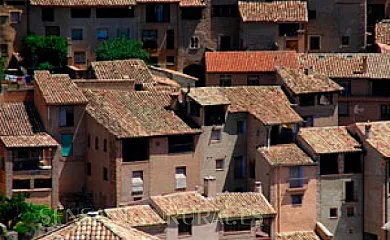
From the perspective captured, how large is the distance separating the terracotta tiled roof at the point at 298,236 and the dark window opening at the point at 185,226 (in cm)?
520

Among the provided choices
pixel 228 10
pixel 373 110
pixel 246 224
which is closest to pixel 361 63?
pixel 373 110

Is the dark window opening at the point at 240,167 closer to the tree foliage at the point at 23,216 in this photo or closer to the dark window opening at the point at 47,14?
the tree foliage at the point at 23,216

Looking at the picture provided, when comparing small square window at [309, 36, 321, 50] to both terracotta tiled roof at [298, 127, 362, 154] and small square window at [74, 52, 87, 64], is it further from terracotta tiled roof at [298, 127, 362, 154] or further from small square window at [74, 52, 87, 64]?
terracotta tiled roof at [298, 127, 362, 154]

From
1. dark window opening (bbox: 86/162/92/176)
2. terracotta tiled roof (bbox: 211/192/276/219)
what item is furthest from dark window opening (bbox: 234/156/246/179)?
dark window opening (bbox: 86/162/92/176)

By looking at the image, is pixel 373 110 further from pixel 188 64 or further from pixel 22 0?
pixel 22 0

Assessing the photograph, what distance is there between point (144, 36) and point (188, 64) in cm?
254

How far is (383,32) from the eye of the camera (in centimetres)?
8969

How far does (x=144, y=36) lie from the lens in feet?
283

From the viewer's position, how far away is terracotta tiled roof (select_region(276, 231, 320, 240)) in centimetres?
7250

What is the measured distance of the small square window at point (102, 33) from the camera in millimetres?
85250

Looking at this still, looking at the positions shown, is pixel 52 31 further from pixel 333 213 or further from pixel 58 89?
pixel 333 213

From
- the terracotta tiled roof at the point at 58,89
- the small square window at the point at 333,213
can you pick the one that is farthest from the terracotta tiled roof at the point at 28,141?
the small square window at the point at 333,213

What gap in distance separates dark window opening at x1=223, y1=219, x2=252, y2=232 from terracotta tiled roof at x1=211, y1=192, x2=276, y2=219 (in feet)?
0.68

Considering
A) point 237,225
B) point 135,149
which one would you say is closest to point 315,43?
point 135,149
